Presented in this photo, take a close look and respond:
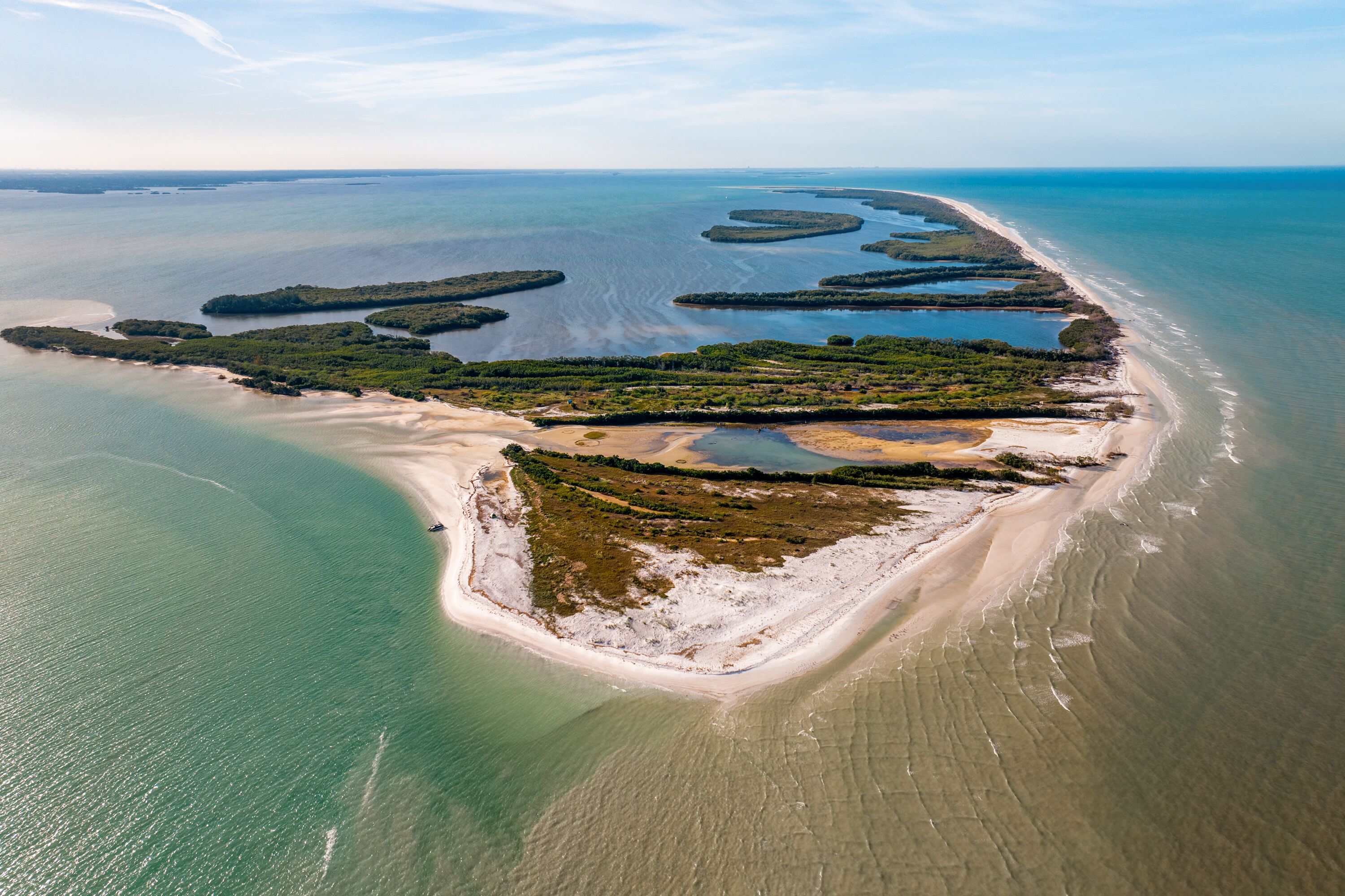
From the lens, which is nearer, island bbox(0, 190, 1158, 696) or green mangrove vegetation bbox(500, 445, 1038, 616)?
island bbox(0, 190, 1158, 696)

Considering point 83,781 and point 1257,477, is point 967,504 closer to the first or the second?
→ point 1257,477

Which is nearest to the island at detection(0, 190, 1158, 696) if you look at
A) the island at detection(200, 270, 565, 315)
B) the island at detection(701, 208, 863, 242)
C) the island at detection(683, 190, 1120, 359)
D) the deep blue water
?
the island at detection(683, 190, 1120, 359)

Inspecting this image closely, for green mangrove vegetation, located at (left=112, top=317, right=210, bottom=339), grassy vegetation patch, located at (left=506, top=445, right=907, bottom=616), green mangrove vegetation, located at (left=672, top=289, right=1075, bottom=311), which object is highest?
green mangrove vegetation, located at (left=672, top=289, right=1075, bottom=311)

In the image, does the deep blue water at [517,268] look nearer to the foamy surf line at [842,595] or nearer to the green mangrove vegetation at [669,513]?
the green mangrove vegetation at [669,513]

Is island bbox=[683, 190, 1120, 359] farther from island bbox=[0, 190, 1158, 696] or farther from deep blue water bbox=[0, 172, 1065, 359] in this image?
deep blue water bbox=[0, 172, 1065, 359]

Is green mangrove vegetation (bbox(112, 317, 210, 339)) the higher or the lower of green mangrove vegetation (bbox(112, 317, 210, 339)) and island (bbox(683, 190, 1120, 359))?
the lower

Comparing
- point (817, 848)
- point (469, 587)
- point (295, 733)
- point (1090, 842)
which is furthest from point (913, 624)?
point (295, 733)
